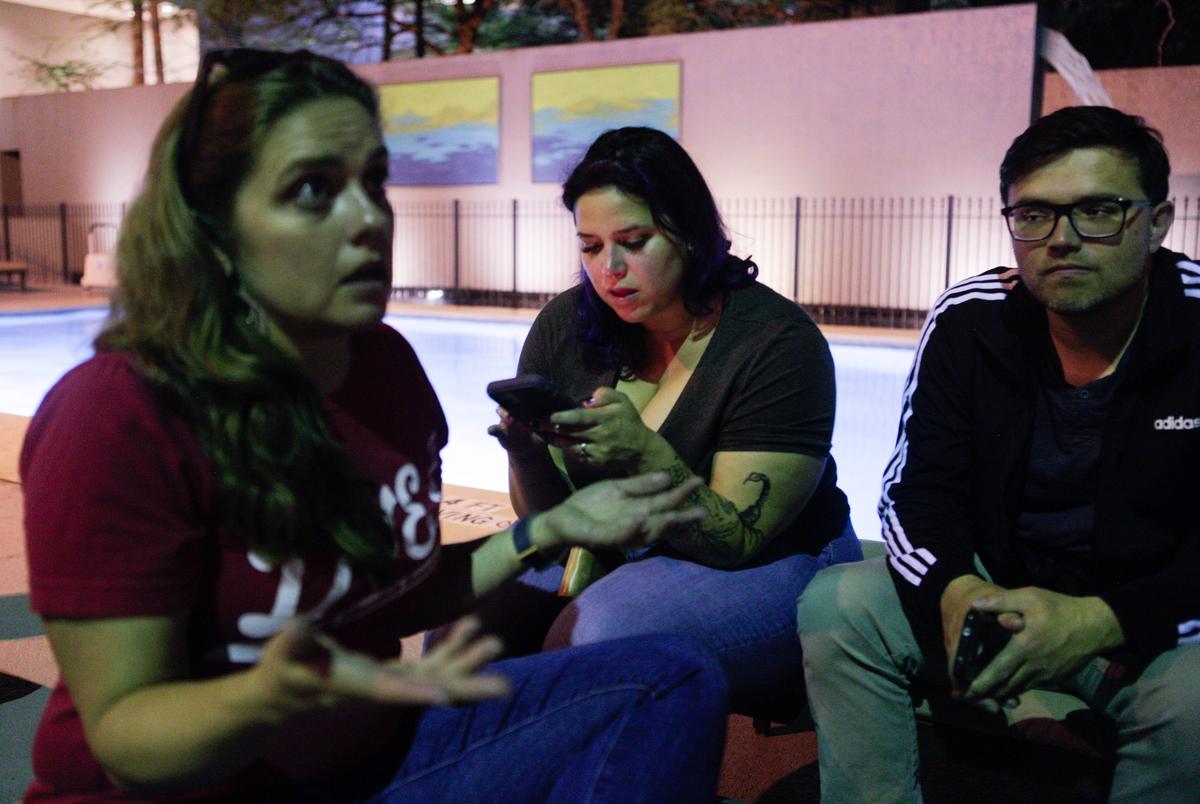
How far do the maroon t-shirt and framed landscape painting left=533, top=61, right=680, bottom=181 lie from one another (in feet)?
43.1

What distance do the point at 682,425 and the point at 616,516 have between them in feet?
2.24

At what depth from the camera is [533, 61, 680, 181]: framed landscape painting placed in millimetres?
14094

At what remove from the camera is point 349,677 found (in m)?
0.91

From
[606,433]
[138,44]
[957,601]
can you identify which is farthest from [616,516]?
[138,44]

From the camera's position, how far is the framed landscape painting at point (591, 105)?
46.2 feet

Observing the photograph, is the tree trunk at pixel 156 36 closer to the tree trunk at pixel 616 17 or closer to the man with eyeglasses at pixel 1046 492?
the tree trunk at pixel 616 17

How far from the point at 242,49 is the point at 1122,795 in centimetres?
151

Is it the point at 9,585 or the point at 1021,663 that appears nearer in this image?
the point at 1021,663

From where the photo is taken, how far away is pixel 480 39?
21094mm

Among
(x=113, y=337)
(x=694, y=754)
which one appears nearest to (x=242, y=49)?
(x=113, y=337)

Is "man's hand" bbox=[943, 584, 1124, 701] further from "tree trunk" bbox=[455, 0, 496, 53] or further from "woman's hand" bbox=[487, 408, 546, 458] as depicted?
"tree trunk" bbox=[455, 0, 496, 53]

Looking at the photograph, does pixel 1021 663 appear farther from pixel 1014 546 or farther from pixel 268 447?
pixel 268 447

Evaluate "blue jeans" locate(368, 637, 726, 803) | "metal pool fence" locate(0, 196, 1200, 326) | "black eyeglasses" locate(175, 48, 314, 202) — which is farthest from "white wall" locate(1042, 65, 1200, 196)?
"black eyeglasses" locate(175, 48, 314, 202)

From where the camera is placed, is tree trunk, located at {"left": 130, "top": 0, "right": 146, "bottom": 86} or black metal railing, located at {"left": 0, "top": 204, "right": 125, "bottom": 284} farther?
tree trunk, located at {"left": 130, "top": 0, "right": 146, "bottom": 86}
